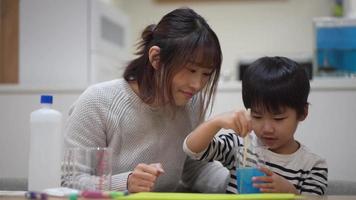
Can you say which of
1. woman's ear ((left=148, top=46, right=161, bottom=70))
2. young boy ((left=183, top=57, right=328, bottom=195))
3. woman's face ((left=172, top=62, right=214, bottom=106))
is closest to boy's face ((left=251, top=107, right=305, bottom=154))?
young boy ((left=183, top=57, right=328, bottom=195))

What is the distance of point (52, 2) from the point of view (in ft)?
8.86

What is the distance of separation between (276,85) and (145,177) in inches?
17.8

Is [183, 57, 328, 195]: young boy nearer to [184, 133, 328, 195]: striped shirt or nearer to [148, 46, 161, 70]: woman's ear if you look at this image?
[184, 133, 328, 195]: striped shirt

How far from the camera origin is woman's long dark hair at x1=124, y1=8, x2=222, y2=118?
4.17 feet

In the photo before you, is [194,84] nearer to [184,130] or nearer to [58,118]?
[184,130]

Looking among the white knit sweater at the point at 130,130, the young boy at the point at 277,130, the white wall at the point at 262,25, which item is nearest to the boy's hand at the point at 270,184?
the young boy at the point at 277,130

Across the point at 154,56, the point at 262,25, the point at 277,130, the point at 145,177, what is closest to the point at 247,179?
the point at 145,177

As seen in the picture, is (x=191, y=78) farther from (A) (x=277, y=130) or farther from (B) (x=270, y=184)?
(B) (x=270, y=184)

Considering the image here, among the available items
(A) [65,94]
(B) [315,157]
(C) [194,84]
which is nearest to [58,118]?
(C) [194,84]

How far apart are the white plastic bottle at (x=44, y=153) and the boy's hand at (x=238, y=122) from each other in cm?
38

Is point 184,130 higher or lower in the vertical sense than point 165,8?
lower

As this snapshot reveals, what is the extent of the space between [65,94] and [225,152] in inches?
38.7

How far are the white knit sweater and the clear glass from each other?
280mm

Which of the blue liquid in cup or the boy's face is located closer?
the blue liquid in cup
